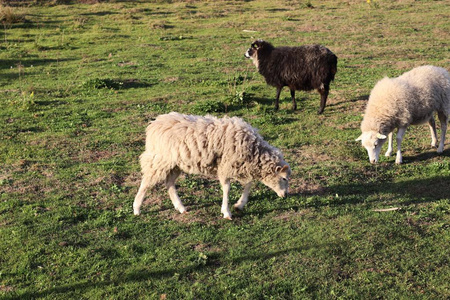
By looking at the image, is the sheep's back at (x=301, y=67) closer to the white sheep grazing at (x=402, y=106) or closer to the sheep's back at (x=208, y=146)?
the white sheep grazing at (x=402, y=106)

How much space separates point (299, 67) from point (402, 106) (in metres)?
3.92

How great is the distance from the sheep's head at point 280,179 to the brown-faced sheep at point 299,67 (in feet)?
18.1

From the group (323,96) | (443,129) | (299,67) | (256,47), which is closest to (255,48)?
(256,47)

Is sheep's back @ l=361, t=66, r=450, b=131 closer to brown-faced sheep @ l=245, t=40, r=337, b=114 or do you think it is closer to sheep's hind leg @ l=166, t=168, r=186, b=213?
brown-faced sheep @ l=245, t=40, r=337, b=114

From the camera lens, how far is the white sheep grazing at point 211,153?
6828 millimetres

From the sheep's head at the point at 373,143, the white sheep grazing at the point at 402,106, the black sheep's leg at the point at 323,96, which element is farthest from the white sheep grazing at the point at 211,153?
the black sheep's leg at the point at 323,96

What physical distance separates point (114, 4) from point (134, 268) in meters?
26.1

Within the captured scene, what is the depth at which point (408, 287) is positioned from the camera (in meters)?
5.42

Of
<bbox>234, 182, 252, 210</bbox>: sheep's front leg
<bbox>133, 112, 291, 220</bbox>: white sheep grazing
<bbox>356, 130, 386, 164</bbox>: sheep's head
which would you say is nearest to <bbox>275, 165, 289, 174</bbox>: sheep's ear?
<bbox>133, 112, 291, 220</bbox>: white sheep grazing

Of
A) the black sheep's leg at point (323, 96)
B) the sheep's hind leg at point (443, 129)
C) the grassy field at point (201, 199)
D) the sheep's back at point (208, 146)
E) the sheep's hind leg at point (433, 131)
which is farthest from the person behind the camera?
the black sheep's leg at point (323, 96)

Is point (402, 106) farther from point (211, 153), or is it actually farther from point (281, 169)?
point (211, 153)

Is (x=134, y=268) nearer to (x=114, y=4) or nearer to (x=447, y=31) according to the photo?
(x=447, y=31)

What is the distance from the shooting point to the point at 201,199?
7.76 m

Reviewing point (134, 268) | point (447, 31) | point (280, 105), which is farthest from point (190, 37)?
point (134, 268)
